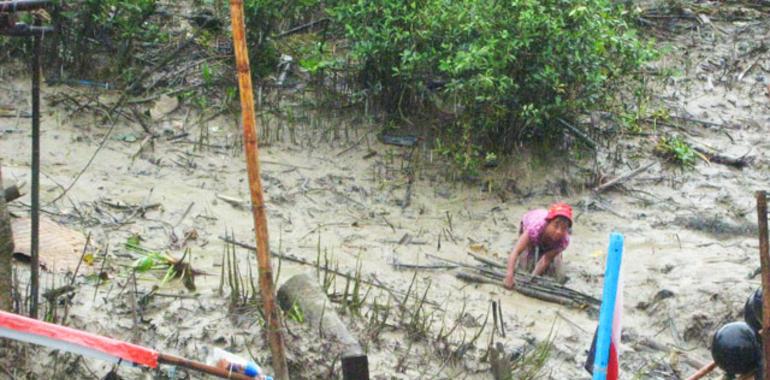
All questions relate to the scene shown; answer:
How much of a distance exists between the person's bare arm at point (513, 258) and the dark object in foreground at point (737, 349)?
362cm

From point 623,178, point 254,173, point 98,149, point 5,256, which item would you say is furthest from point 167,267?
point 623,178

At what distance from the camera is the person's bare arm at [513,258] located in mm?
6660

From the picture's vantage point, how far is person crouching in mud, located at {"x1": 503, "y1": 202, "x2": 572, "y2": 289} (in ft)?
22.3

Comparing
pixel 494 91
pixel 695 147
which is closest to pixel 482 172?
pixel 494 91

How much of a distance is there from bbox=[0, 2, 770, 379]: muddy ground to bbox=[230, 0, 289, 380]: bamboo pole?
2.54 ft

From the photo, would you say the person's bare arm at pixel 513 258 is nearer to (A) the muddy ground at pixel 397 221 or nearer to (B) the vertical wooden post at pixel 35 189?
(A) the muddy ground at pixel 397 221

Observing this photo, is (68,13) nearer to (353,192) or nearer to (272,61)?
(272,61)

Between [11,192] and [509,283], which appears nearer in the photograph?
[11,192]

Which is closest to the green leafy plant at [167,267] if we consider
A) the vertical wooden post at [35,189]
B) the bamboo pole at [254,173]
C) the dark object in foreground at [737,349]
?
the vertical wooden post at [35,189]

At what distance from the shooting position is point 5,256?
447 cm

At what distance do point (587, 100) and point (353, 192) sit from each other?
6.49ft

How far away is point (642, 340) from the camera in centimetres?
621

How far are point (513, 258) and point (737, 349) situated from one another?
3.79 m

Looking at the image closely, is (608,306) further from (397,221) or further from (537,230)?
(397,221)
